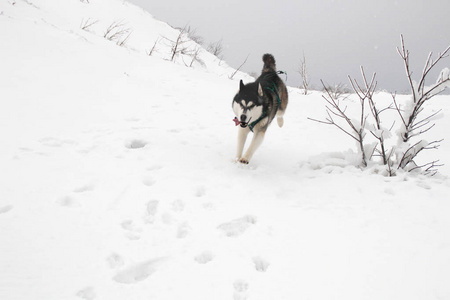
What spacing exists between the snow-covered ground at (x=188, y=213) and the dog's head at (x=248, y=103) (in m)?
0.76

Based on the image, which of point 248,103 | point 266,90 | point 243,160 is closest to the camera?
point 248,103

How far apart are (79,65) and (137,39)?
8.41m

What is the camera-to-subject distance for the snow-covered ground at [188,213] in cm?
199

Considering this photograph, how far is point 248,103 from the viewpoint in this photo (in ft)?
11.7

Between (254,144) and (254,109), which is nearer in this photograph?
(254,109)

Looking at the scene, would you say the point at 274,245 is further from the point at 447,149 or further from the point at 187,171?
the point at 447,149

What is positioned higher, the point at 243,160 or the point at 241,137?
the point at 241,137

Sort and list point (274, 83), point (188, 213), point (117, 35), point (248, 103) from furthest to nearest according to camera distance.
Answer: point (117, 35) < point (274, 83) < point (248, 103) < point (188, 213)

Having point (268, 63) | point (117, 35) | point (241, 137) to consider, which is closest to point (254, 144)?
point (241, 137)

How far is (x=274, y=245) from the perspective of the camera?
2.42 m

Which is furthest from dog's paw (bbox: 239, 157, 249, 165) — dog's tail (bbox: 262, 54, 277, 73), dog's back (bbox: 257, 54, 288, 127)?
dog's tail (bbox: 262, 54, 277, 73)

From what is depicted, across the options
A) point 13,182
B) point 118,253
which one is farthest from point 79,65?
point 118,253

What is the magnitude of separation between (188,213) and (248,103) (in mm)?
1635

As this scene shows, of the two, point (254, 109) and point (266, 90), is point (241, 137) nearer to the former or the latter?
point (254, 109)
